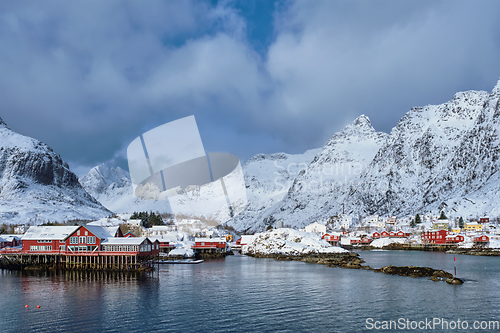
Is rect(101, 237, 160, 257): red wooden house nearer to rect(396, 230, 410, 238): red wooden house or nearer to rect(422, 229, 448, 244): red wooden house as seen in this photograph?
rect(422, 229, 448, 244): red wooden house

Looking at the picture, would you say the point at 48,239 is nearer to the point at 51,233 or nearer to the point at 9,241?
the point at 51,233

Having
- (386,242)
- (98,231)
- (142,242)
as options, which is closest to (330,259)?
(142,242)

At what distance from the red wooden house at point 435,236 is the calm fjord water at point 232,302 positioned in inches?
3842

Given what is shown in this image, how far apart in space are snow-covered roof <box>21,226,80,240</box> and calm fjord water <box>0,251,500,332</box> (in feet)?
55.2

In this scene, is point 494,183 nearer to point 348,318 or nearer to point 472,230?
point 472,230

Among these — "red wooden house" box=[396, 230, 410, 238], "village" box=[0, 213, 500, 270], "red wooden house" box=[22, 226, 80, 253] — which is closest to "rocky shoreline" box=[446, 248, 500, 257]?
"village" box=[0, 213, 500, 270]

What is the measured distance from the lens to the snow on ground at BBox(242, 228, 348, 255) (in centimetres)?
11783

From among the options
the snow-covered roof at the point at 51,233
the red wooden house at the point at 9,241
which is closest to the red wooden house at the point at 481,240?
the snow-covered roof at the point at 51,233

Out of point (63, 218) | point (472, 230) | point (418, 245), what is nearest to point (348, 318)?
point (418, 245)

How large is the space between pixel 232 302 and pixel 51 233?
56.1 meters

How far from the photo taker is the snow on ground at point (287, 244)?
117831mm

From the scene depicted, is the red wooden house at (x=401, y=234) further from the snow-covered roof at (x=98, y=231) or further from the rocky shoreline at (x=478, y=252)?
the snow-covered roof at (x=98, y=231)

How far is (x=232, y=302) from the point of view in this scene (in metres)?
42.3

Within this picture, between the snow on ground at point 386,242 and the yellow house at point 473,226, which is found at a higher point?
the yellow house at point 473,226
